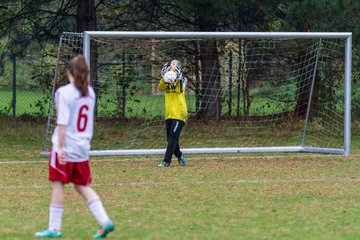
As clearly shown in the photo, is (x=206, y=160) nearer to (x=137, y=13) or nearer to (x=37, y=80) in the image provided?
(x=137, y=13)

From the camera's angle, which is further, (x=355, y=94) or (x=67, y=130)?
(x=355, y=94)

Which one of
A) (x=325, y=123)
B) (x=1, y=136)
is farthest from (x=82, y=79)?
(x=1, y=136)

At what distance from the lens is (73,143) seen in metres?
7.80

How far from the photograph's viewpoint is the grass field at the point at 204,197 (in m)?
8.47

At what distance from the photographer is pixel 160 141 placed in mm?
17109

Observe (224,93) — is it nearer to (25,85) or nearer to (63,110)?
(25,85)

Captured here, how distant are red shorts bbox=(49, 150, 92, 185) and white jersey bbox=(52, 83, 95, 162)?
0.06 meters

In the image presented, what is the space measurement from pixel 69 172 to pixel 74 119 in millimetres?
487

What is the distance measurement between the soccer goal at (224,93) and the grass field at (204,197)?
139 centimetres

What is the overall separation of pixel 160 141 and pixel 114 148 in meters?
1.27

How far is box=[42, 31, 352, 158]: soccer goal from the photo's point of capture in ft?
55.8

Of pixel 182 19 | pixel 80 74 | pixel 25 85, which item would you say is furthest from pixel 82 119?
pixel 25 85

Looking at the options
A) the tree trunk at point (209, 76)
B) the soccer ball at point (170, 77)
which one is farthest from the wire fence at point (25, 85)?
the soccer ball at point (170, 77)

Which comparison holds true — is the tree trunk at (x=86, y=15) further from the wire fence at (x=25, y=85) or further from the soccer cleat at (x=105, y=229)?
the soccer cleat at (x=105, y=229)
